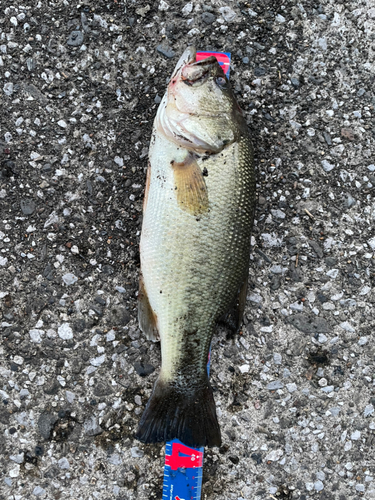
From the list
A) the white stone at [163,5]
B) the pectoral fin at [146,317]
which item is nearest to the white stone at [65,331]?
the pectoral fin at [146,317]

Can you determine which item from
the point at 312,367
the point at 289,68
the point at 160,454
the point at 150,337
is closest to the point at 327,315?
the point at 312,367

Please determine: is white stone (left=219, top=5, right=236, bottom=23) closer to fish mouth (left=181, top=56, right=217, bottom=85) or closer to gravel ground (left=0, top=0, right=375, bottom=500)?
gravel ground (left=0, top=0, right=375, bottom=500)

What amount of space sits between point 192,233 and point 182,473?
1320mm

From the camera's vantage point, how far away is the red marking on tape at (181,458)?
215cm

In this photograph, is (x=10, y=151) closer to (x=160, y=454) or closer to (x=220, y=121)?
(x=220, y=121)

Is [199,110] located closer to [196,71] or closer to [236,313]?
[196,71]

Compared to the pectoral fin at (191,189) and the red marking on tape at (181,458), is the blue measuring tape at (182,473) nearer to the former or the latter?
the red marking on tape at (181,458)

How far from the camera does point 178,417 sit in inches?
75.7

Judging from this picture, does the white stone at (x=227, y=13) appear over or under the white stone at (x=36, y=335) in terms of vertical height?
over

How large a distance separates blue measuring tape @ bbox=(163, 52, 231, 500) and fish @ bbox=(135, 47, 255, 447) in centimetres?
30

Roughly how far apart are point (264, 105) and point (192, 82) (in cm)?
54

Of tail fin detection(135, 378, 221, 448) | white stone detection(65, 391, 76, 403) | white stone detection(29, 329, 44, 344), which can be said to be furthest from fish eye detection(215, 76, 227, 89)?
white stone detection(65, 391, 76, 403)

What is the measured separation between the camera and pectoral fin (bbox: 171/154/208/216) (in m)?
1.82

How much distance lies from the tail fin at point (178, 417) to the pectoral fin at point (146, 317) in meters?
0.25
